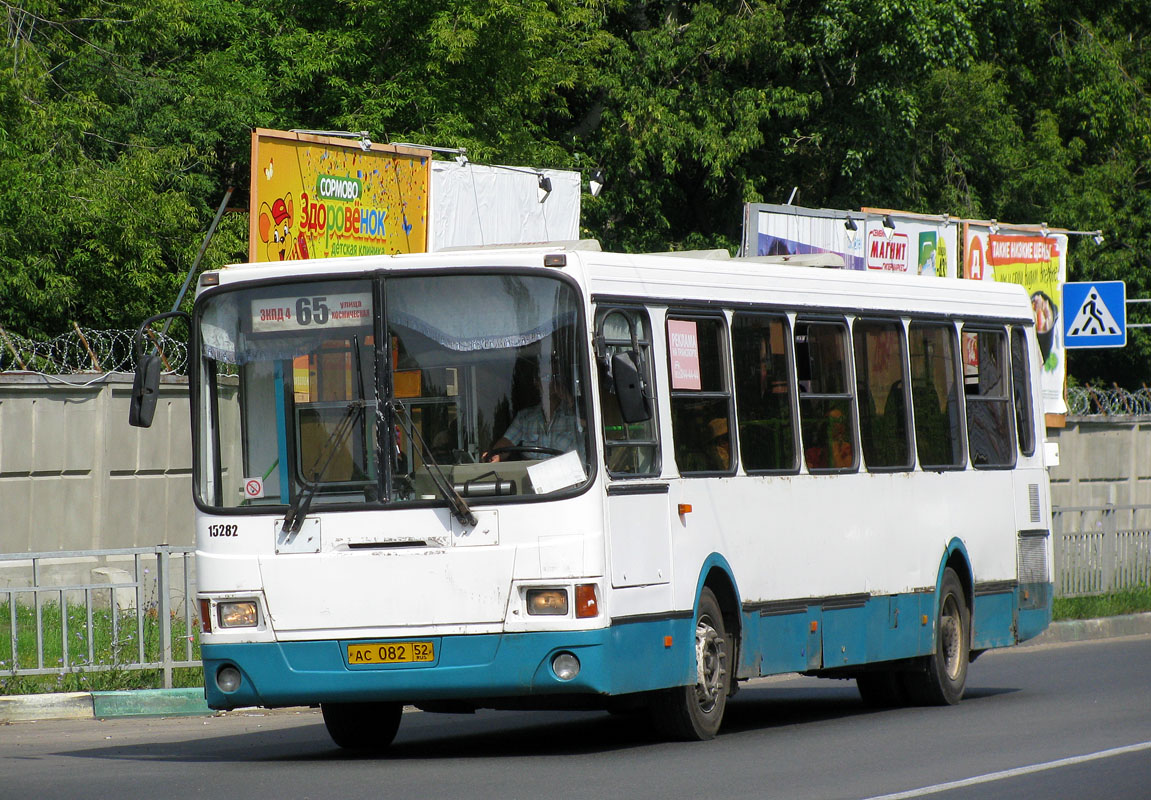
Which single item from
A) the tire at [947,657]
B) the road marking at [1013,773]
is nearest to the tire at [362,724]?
the road marking at [1013,773]

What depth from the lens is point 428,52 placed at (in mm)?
27469

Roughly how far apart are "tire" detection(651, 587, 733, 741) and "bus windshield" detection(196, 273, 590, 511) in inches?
61.2

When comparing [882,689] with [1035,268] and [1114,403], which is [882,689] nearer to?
Answer: [1114,403]

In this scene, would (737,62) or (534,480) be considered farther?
(737,62)

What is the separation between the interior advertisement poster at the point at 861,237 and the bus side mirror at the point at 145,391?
13.9 metres

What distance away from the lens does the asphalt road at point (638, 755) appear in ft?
29.9

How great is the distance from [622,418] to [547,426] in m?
0.44

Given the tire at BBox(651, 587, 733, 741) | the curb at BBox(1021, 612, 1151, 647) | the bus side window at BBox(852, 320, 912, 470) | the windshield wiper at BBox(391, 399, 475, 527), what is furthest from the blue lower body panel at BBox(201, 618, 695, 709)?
the curb at BBox(1021, 612, 1151, 647)

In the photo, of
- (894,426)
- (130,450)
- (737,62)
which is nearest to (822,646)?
→ (894,426)

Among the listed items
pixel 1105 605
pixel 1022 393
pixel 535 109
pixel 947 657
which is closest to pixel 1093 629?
pixel 1105 605

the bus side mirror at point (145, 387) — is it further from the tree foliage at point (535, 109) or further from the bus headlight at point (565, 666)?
the tree foliage at point (535, 109)

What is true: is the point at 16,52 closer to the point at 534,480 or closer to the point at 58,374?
the point at 58,374

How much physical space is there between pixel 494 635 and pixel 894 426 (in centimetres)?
433

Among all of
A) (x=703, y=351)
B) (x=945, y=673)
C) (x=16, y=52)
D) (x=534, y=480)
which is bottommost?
(x=945, y=673)
